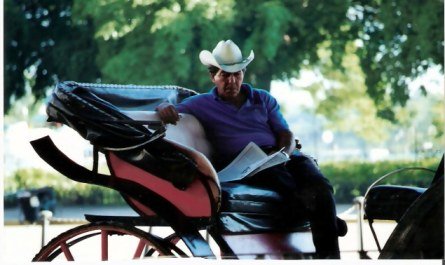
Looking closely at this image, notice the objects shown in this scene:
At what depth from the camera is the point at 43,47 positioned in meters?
4.73

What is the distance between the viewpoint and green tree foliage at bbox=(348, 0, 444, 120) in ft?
15.1

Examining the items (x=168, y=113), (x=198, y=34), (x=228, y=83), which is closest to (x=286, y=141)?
(x=228, y=83)

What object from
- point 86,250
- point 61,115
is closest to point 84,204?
point 86,250

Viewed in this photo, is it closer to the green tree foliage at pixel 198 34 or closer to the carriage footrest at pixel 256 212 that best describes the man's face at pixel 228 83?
the carriage footrest at pixel 256 212

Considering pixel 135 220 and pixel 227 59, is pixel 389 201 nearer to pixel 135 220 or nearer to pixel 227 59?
pixel 227 59

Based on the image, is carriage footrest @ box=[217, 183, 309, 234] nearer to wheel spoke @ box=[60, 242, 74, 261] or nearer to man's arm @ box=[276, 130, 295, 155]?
man's arm @ box=[276, 130, 295, 155]

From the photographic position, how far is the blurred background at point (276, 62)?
4387mm

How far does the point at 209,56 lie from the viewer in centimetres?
339

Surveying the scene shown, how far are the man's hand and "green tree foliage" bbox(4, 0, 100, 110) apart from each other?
110 cm

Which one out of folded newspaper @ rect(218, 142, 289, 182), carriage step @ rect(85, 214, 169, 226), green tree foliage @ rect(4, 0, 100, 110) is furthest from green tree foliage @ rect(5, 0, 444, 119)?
carriage step @ rect(85, 214, 169, 226)

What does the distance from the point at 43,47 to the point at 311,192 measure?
6.36ft

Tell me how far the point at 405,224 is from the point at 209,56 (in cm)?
86

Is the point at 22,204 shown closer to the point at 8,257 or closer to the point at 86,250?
the point at 8,257

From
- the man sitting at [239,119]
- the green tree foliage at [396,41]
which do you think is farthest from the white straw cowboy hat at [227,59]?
the green tree foliage at [396,41]
